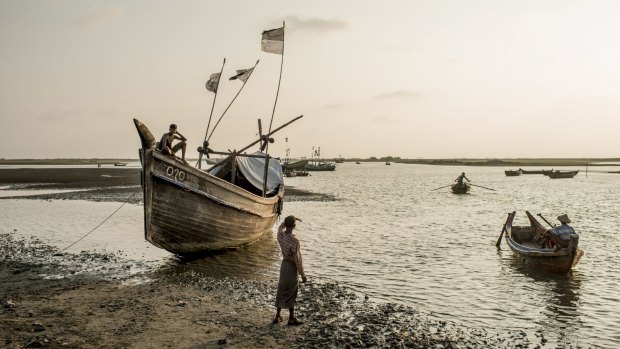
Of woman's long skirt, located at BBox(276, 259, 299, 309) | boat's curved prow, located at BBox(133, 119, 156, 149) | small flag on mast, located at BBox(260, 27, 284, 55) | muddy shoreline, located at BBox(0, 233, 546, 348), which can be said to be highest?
small flag on mast, located at BBox(260, 27, 284, 55)

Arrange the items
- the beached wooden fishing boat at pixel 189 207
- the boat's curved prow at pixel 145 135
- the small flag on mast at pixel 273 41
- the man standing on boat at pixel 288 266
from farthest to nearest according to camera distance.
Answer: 1. the small flag on mast at pixel 273 41
2. the beached wooden fishing boat at pixel 189 207
3. the boat's curved prow at pixel 145 135
4. the man standing on boat at pixel 288 266

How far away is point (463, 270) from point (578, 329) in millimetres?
5236

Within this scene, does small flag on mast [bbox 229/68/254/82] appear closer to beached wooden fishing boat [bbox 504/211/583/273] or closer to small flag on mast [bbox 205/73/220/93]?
small flag on mast [bbox 205/73/220/93]

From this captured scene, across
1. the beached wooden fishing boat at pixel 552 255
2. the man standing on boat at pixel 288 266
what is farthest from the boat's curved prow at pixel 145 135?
the beached wooden fishing boat at pixel 552 255

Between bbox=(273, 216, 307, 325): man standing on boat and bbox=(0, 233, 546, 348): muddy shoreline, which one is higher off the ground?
bbox=(273, 216, 307, 325): man standing on boat

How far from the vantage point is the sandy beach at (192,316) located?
754 cm

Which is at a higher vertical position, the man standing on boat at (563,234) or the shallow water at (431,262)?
the man standing on boat at (563,234)

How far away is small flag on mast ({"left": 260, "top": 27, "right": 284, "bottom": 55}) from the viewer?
17516 millimetres

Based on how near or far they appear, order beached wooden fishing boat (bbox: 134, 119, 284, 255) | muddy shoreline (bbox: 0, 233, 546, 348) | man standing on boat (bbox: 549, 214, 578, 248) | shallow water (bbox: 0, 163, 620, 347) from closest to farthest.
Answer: muddy shoreline (bbox: 0, 233, 546, 348), shallow water (bbox: 0, 163, 620, 347), beached wooden fishing boat (bbox: 134, 119, 284, 255), man standing on boat (bbox: 549, 214, 578, 248)

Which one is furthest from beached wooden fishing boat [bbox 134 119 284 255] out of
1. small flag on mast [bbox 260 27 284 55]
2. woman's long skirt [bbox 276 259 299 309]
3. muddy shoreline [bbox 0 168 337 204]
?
muddy shoreline [bbox 0 168 337 204]

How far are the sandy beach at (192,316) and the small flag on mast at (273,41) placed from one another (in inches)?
363

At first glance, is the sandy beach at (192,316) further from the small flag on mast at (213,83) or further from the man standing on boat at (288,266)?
the small flag on mast at (213,83)

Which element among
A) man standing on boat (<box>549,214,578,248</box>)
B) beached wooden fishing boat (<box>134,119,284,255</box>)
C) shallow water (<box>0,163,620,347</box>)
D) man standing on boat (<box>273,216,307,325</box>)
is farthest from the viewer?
man standing on boat (<box>549,214,578,248</box>)

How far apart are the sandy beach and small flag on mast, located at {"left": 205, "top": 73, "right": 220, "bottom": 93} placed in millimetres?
8084
